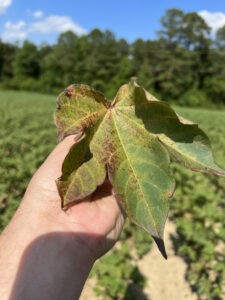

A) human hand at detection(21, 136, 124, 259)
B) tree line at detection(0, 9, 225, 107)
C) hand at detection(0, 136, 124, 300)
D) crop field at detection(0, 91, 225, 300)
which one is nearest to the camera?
hand at detection(0, 136, 124, 300)

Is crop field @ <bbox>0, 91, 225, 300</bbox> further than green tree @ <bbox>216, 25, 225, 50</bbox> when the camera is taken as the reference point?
No

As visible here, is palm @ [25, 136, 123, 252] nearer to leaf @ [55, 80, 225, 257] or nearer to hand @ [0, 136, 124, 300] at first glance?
hand @ [0, 136, 124, 300]

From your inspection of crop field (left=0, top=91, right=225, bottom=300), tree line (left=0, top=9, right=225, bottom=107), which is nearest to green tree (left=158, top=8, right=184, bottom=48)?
tree line (left=0, top=9, right=225, bottom=107)

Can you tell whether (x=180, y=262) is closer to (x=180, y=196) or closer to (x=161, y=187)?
(x=180, y=196)

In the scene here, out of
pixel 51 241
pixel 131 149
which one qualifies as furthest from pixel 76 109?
pixel 51 241

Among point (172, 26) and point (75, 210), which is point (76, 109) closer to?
point (75, 210)

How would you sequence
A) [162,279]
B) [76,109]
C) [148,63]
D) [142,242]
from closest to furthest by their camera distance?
[76,109]
[162,279]
[142,242]
[148,63]

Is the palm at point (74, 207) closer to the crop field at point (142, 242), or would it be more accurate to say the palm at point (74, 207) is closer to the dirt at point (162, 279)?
the crop field at point (142, 242)
